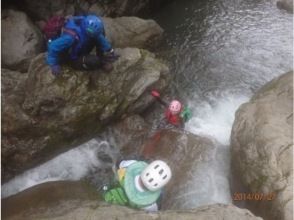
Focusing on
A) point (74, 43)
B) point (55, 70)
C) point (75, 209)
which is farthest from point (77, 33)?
point (75, 209)

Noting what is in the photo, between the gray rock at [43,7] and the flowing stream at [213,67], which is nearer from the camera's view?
the flowing stream at [213,67]

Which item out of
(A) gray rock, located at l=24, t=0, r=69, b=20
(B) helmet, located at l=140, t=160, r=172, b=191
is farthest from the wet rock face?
(B) helmet, located at l=140, t=160, r=172, b=191

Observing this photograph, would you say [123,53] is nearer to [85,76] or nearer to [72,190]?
[85,76]

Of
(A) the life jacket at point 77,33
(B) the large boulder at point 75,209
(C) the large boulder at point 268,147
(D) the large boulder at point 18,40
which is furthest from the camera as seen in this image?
(D) the large boulder at point 18,40

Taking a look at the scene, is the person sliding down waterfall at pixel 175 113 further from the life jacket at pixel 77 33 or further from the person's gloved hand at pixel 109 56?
the life jacket at pixel 77 33

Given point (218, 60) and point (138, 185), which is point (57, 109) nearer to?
point (138, 185)

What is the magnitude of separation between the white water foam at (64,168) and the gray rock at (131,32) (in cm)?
403

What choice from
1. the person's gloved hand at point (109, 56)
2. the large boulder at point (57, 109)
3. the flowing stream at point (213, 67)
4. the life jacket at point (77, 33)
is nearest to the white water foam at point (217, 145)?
the flowing stream at point (213, 67)

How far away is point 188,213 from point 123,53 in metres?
4.57

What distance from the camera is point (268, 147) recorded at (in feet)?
26.3

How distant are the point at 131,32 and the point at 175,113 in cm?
426

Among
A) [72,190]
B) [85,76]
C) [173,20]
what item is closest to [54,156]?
[72,190]

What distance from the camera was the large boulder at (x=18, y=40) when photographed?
424 inches
